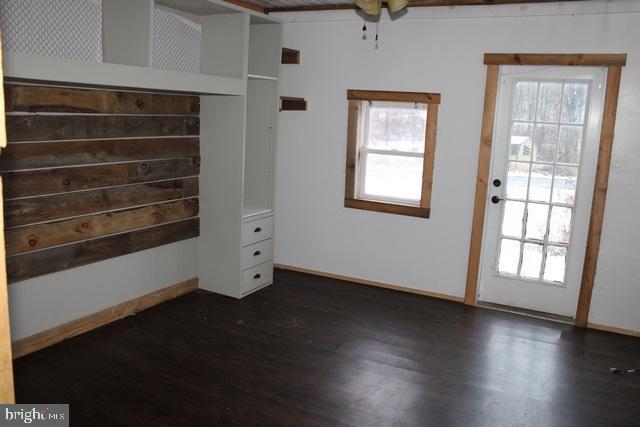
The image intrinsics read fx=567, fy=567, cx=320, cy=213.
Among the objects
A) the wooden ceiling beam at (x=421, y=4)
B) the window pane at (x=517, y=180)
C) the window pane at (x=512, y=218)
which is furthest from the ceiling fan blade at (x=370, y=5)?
the window pane at (x=512, y=218)

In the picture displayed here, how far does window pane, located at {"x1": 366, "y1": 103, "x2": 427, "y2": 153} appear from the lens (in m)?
4.84

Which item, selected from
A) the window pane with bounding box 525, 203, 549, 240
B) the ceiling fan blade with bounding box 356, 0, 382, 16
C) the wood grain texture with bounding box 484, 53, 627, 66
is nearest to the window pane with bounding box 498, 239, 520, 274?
the window pane with bounding box 525, 203, 549, 240

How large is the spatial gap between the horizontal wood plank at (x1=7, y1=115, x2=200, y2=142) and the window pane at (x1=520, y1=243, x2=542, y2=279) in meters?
2.82

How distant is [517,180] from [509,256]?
625mm

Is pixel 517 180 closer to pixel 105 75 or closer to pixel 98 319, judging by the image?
pixel 105 75

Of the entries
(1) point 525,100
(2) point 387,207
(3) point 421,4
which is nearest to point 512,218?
(1) point 525,100

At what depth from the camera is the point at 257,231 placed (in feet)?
15.5

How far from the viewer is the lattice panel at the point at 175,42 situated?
4020 millimetres

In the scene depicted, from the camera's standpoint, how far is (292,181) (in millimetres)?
Result: 5406

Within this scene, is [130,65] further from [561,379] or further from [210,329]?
[561,379]

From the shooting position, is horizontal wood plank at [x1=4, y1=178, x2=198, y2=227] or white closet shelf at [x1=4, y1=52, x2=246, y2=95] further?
horizontal wood plank at [x1=4, y1=178, x2=198, y2=227]

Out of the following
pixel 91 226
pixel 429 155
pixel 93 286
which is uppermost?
pixel 429 155

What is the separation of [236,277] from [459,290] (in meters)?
1.86

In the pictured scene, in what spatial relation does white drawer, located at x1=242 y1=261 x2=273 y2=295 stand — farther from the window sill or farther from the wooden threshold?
the window sill
